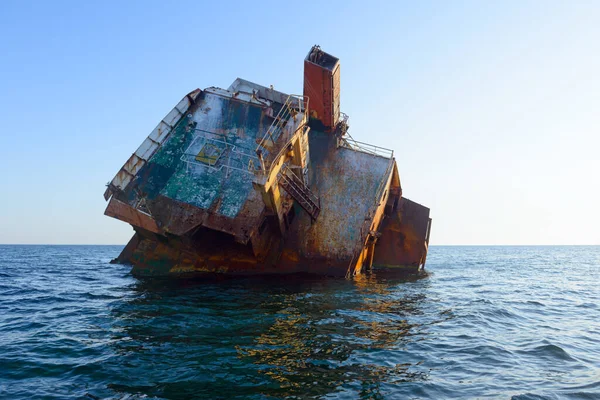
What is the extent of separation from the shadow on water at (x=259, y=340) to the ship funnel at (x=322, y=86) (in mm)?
7688

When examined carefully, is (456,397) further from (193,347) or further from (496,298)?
(496,298)

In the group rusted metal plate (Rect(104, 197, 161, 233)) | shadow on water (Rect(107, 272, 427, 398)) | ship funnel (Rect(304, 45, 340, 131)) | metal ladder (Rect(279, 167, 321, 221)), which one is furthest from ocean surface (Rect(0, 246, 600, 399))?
ship funnel (Rect(304, 45, 340, 131))

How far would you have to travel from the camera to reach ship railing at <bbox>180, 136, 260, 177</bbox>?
14984mm

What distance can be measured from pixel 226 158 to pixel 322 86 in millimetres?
5155

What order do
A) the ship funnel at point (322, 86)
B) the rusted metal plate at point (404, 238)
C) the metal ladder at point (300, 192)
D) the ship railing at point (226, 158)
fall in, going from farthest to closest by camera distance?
the rusted metal plate at point (404, 238)
the ship funnel at point (322, 86)
the ship railing at point (226, 158)
the metal ladder at point (300, 192)

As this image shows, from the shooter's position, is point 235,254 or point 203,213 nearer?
point 203,213

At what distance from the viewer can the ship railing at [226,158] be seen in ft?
49.2

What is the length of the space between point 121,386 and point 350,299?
802 centimetres

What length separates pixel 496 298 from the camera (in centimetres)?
1564

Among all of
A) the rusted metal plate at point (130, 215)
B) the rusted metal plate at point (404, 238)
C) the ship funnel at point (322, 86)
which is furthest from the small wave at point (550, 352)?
the rusted metal plate at point (404, 238)

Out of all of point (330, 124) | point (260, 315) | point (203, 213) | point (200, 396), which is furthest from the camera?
point (330, 124)

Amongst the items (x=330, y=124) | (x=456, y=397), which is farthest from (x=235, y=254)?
(x=456, y=397)

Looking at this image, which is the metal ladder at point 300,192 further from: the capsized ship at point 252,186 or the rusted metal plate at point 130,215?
the rusted metal plate at point 130,215

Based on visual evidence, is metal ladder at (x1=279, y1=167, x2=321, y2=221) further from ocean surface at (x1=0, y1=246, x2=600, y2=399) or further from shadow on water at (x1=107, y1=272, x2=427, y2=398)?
shadow on water at (x1=107, y1=272, x2=427, y2=398)
